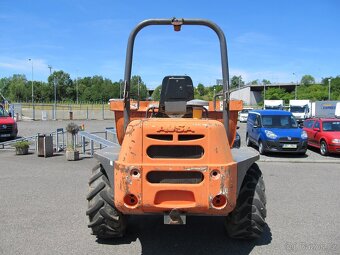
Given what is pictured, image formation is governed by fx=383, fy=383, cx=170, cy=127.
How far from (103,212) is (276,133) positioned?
1184 centimetres

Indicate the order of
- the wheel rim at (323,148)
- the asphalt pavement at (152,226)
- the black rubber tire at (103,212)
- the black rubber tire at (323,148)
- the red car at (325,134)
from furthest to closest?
1. the wheel rim at (323,148)
2. the black rubber tire at (323,148)
3. the red car at (325,134)
4. the asphalt pavement at (152,226)
5. the black rubber tire at (103,212)

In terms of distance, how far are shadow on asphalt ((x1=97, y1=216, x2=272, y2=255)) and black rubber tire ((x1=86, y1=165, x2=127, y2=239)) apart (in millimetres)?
246

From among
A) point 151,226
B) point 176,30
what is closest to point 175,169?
point 176,30

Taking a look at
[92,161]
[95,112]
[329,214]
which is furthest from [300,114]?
[329,214]

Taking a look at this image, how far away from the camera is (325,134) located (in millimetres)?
15828

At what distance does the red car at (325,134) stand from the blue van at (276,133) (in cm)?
92

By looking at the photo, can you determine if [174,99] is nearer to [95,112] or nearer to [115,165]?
[115,165]

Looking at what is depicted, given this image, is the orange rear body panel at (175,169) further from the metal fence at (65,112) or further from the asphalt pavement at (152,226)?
the metal fence at (65,112)

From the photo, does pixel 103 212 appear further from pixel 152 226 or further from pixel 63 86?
pixel 63 86

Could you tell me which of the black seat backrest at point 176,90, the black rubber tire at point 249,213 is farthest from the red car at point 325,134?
the black seat backrest at point 176,90

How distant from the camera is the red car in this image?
598 inches

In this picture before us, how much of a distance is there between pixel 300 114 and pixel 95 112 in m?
25.3

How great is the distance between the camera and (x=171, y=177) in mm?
4117

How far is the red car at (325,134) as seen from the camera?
15.2 meters
